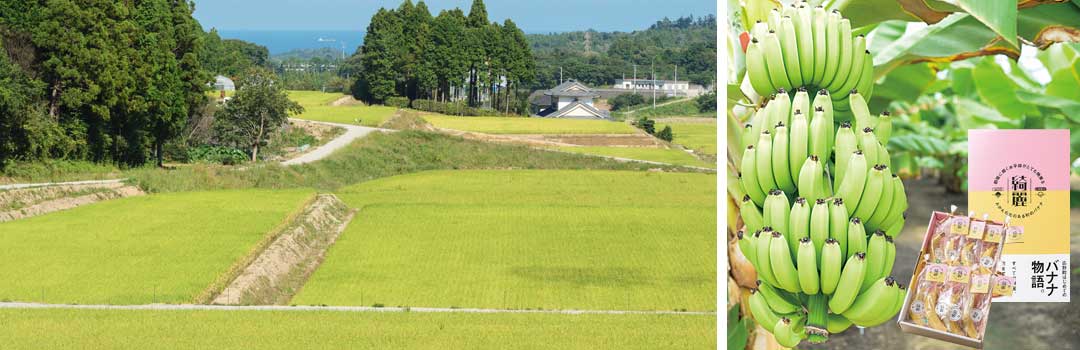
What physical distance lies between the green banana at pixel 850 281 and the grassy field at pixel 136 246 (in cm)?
826

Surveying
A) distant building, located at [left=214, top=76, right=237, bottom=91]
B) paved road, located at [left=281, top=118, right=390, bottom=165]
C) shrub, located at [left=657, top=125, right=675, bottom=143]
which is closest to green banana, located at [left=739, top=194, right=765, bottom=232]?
paved road, located at [left=281, top=118, right=390, bottom=165]

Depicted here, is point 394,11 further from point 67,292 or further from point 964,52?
point 964,52

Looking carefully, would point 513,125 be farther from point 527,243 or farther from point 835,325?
point 835,325

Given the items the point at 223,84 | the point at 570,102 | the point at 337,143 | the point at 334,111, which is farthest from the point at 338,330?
the point at 570,102

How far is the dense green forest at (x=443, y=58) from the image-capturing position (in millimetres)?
20172

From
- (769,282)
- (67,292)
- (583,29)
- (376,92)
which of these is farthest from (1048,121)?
(583,29)

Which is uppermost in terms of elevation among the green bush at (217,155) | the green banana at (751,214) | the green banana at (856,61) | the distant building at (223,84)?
the distant building at (223,84)

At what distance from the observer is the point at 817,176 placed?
482 cm

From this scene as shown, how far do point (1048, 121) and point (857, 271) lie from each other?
97 cm

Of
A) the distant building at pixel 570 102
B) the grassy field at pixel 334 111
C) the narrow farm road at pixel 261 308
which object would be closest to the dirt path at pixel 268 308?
the narrow farm road at pixel 261 308

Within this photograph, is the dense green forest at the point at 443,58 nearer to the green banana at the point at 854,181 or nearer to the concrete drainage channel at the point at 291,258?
the concrete drainage channel at the point at 291,258

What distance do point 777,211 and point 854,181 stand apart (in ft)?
1.06

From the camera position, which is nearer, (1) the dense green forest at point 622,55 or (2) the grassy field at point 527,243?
(2) the grassy field at point 527,243

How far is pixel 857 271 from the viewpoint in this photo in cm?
485
